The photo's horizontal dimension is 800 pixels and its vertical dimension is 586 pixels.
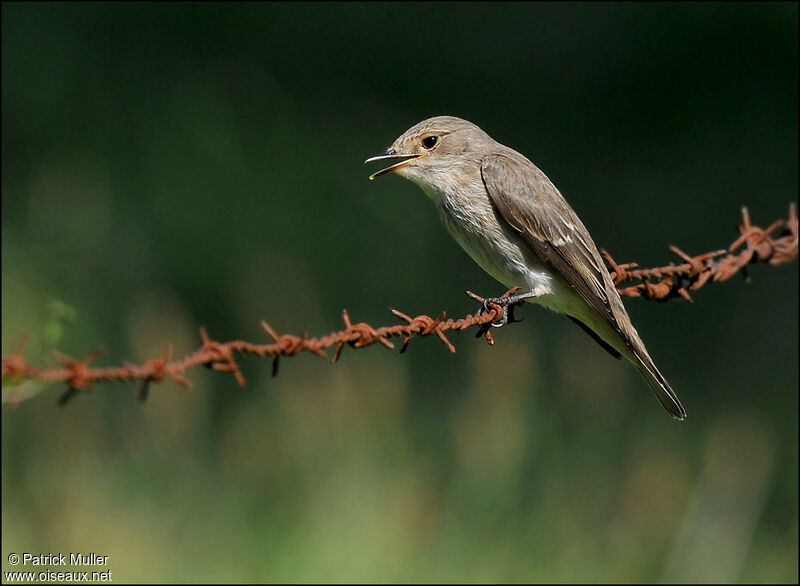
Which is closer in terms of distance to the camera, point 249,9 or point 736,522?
point 736,522

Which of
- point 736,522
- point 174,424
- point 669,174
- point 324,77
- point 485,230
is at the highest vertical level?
point 324,77

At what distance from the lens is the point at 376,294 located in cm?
734

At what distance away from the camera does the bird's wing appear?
493 cm

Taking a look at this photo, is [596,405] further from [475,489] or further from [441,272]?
[441,272]

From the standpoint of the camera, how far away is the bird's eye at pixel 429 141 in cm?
535

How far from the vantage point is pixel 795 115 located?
10273mm

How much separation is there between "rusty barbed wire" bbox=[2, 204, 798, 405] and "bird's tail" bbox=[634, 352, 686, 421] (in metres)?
0.24

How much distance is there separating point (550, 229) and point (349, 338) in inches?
59.8

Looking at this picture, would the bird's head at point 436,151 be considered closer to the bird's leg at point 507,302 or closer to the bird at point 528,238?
the bird at point 528,238

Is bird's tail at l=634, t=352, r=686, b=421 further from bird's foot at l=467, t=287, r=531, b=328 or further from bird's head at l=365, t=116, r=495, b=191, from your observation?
bird's head at l=365, t=116, r=495, b=191

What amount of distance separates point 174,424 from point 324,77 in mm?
4618

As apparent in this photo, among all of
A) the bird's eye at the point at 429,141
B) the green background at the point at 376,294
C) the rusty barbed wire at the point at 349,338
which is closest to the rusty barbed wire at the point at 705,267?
the rusty barbed wire at the point at 349,338

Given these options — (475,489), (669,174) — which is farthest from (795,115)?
(475,489)

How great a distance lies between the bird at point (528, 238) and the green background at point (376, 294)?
2.52 feet
